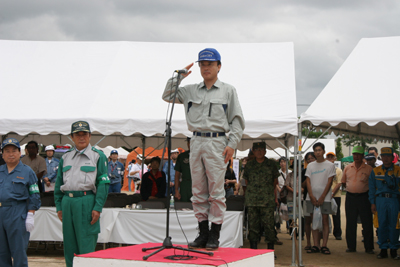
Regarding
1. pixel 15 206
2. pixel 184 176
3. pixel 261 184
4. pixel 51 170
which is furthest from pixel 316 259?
pixel 51 170

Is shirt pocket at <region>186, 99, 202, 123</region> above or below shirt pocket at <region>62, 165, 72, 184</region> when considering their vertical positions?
above

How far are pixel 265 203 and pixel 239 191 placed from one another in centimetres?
586

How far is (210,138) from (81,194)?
1622 millimetres

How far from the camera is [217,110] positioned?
419 cm

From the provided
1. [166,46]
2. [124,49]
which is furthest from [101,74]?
[166,46]

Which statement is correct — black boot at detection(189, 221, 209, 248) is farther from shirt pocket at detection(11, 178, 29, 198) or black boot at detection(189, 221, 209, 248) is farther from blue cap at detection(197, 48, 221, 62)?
shirt pocket at detection(11, 178, 29, 198)

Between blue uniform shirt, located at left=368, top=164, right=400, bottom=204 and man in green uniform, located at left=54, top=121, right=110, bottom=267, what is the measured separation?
16.1 ft

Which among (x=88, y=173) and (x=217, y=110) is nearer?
(x=217, y=110)

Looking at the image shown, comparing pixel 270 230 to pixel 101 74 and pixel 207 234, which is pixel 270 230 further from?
pixel 101 74

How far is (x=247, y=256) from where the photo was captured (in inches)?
151

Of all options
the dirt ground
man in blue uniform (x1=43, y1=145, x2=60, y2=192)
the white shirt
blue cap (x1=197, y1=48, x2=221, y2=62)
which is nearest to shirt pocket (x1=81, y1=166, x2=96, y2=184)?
blue cap (x1=197, y1=48, x2=221, y2=62)

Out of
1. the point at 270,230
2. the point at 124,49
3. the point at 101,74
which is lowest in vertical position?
the point at 270,230

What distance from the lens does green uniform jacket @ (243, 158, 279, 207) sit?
717 cm

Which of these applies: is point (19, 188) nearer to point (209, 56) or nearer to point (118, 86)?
point (209, 56)
